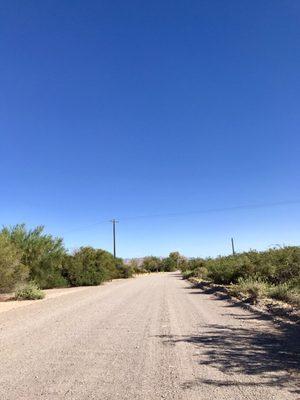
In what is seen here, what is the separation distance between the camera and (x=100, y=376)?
758 cm

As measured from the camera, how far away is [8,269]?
85.0ft

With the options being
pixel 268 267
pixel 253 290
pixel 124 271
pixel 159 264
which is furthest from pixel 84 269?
pixel 159 264

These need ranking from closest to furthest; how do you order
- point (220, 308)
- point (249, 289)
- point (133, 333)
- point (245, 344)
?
point (245, 344), point (133, 333), point (220, 308), point (249, 289)

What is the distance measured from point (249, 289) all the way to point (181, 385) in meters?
17.9

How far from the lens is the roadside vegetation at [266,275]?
21375mm

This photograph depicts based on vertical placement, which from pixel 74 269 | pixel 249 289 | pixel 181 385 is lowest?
pixel 181 385

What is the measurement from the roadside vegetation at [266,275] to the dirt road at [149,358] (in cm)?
617

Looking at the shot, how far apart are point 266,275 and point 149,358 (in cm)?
2347

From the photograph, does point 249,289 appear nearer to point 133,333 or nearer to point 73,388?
point 133,333

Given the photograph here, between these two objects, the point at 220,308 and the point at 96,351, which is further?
the point at 220,308

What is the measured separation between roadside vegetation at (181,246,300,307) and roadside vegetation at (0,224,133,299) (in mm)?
12446

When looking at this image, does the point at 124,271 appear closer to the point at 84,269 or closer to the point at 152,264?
the point at 84,269

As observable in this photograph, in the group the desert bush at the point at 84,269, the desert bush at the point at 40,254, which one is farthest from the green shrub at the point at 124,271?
the desert bush at the point at 40,254

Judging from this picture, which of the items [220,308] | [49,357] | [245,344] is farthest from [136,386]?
[220,308]
